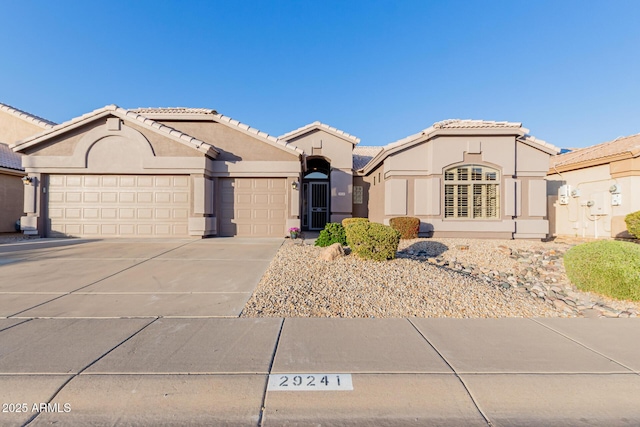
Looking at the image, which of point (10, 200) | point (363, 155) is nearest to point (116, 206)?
point (10, 200)

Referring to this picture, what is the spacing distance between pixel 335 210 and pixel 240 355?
13.2 m

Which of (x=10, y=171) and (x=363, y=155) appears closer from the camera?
(x=10, y=171)

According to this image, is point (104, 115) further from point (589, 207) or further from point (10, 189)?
point (589, 207)

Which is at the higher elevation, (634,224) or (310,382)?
(634,224)

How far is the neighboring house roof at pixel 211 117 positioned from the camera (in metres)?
12.2

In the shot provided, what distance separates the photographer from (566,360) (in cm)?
299

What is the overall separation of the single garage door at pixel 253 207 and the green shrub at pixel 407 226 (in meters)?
4.75

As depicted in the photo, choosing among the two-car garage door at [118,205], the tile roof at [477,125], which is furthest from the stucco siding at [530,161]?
the two-car garage door at [118,205]

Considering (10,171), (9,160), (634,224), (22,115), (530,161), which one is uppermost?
(22,115)

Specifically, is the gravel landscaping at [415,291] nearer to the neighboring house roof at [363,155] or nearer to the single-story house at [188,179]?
the single-story house at [188,179]


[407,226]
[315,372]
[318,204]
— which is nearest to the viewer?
[315,372]

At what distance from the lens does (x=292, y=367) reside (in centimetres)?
281

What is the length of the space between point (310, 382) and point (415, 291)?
9.69 feet

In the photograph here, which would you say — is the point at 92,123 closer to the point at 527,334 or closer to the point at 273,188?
the point at 273,188
